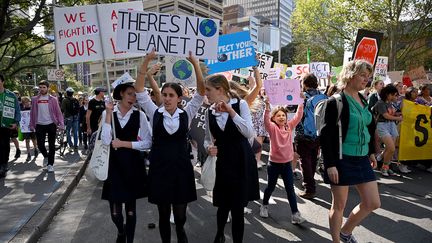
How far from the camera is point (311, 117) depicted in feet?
20.4

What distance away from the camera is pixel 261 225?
4.96 m

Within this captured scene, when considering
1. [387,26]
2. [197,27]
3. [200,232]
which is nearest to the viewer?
[197,27]

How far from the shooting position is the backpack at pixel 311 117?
6082 millimetres

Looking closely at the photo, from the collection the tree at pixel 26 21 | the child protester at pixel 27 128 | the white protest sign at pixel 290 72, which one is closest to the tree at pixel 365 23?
the white protest sign at pixel 290 72

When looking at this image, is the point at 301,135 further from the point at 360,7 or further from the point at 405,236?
the point at 360,7

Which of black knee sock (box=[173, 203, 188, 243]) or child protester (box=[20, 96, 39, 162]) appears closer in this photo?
black knee sock (box=[173, 203, 188, 243])

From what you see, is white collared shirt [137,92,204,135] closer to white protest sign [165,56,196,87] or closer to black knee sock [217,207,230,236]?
black knee sock [217,207,230,236]

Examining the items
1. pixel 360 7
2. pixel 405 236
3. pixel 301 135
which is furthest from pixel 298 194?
pixel 360 7

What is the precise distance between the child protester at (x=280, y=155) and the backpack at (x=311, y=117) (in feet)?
2.49

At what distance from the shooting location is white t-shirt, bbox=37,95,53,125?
8125 mm

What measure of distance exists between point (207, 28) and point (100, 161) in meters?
1.85

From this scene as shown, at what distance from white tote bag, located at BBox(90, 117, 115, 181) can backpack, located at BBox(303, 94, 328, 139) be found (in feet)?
11.3

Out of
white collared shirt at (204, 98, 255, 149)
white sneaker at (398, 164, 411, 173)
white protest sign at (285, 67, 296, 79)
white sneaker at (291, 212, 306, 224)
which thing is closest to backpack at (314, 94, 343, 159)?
white collared shirt at (204, 98, 255, 149)

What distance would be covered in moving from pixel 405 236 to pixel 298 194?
6.82 ft
